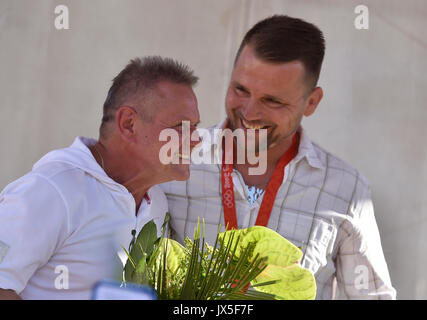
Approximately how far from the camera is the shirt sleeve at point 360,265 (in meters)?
2.27

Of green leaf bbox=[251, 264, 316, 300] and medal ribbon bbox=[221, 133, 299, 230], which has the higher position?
green leaf bbox=[251, 264, 316, 300]

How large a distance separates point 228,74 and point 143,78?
162cm

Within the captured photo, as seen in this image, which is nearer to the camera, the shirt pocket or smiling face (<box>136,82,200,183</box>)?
smiling face (<box>136,82,200,183</box>)

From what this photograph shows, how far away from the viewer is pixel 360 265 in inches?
89.3

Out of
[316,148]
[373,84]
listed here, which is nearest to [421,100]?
[373,84]

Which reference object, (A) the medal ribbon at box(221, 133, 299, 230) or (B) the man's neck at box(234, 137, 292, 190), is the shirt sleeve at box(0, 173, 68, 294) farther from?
(B) the man's neck at box(234, 137, 292, 190)

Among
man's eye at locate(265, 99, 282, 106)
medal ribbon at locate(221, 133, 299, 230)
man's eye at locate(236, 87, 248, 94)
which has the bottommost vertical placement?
medal ribbon at locate(221, 133, 299, 230)

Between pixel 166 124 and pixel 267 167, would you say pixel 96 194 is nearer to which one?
pixel 166 124

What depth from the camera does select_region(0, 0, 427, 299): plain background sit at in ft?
10.2

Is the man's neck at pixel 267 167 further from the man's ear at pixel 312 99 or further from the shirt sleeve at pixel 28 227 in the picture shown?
the shirt sleeve at pixel 28 227

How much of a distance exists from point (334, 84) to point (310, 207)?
3.94ft

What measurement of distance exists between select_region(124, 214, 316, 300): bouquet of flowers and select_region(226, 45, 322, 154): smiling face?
56.6 inches
